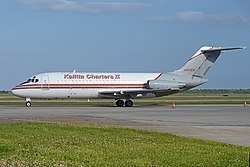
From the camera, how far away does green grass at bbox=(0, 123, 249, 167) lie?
10461 millimetres

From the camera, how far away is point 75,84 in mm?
48344

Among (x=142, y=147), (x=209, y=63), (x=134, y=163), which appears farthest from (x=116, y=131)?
(x=209, y=63)

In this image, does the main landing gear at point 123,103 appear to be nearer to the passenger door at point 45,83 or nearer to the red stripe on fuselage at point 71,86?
the red stripe on fuselage at point 71,86

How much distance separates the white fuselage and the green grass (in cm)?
3050

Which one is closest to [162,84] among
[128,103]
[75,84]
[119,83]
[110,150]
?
[128,103]

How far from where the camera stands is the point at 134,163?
33.6ft

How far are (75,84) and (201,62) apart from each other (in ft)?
43.1

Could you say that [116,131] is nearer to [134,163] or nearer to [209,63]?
[134,163]

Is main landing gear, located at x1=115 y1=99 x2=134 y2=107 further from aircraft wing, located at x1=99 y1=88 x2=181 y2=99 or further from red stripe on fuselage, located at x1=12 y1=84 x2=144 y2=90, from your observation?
red stripe on fuselage, located at x1=12 y1=84 x2=144 y2=90

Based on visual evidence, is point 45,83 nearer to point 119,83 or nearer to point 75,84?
point 75,84

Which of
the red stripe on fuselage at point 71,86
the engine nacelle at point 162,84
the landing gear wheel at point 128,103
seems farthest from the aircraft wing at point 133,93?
the red stripe on fuselage at point 71,86

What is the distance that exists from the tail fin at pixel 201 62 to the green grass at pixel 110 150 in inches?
1351

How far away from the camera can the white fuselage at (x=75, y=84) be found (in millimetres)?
47844

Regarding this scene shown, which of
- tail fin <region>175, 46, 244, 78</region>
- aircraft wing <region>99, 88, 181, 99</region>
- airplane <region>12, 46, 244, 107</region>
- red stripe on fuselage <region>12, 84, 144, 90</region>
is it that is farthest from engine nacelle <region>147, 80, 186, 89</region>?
tail fin <region>175, 46, 244, 78</region>
